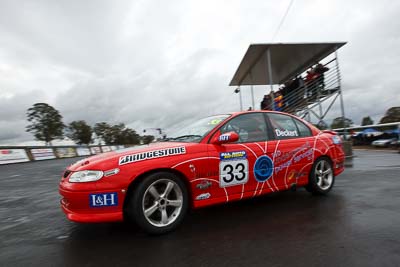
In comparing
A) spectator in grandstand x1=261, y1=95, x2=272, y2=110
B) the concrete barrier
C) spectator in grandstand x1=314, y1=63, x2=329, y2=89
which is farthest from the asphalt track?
the concrete barrier

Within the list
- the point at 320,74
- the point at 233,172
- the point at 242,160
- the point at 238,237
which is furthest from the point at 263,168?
the point at 320,74

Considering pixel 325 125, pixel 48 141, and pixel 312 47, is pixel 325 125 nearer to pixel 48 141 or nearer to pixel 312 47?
pixel 312 47

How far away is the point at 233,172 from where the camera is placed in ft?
10.5

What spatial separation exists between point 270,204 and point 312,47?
8.91 meters

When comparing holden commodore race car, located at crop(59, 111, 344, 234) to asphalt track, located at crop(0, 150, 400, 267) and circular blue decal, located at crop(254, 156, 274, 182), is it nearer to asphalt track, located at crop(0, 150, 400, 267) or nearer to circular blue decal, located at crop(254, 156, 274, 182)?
circular blue decal, located at crop(254, 156, 274, 182)

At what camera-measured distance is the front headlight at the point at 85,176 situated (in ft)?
8.42

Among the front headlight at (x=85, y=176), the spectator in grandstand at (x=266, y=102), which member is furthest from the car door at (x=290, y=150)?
the spectator in grandstand at (x=266, y=102)

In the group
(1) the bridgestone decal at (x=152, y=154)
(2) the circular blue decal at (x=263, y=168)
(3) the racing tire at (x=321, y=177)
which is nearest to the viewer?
(1) the bridgestone decal at (x=152, y=154)

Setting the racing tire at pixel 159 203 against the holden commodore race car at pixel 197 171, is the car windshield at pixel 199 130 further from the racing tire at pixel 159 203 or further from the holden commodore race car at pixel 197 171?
the racing tire at pixel 159 203

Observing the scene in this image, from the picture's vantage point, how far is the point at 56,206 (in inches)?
168

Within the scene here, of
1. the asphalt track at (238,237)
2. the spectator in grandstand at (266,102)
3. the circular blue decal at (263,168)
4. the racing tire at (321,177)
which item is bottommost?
the asphalt track at (238,237)

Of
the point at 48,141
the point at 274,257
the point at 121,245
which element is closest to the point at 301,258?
the point at 274,257

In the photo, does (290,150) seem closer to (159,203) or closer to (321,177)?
(321,177)

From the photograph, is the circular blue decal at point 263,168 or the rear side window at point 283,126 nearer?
the circular blue decal at point 263,168
